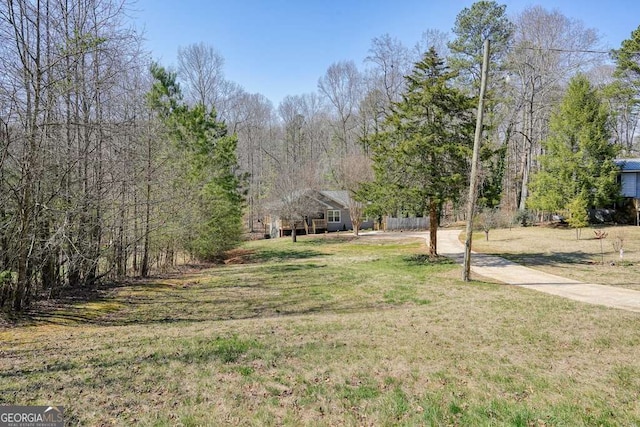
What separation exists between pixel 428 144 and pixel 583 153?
1474 centimetres

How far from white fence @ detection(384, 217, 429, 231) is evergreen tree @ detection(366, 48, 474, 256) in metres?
17.9

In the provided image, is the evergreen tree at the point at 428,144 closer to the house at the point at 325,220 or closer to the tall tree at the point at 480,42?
the tall tree at the point at 480,42

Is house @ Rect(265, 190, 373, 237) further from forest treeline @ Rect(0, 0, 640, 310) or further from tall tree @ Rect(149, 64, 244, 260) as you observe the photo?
tall tree @ Rect(149, 64, 244, 260)

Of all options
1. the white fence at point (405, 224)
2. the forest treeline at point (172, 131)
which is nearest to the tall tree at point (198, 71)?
the forest treeline at point (172, 131)

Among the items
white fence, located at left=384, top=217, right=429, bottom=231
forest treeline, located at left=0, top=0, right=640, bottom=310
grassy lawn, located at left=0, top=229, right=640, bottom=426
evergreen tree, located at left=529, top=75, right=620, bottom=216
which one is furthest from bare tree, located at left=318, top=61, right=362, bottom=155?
grassy lawn, located at left=0, top=229, right=640, bottom=426

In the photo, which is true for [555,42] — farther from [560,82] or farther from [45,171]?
[45,171]

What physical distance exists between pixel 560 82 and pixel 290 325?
3063 centimetres

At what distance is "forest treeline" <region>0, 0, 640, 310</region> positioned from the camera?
612cm

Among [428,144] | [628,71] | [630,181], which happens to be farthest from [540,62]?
[428,144]

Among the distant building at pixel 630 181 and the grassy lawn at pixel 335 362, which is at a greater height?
the distant building at pixel 630 181

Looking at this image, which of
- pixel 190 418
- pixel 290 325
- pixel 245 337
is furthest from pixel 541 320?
pixel 190 418

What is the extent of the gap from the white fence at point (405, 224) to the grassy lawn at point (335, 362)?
22353 millimetres

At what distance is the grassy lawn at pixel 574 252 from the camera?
1030 cm

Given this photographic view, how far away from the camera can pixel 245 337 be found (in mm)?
5758
